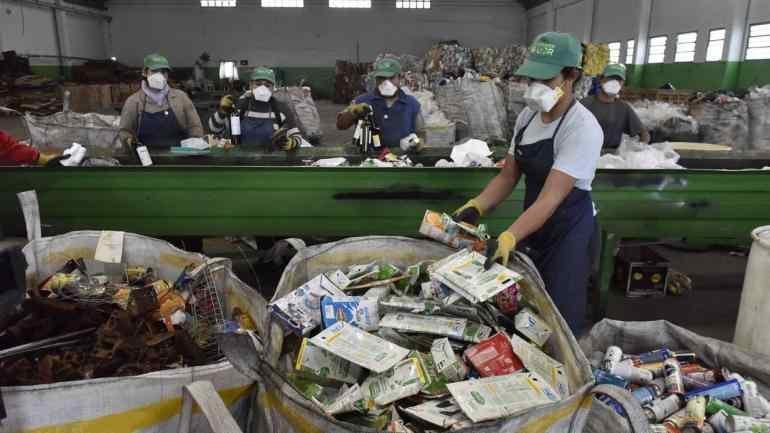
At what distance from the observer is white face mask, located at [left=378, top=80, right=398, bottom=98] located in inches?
151

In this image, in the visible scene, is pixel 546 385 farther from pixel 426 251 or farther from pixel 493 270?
pixel 426 251

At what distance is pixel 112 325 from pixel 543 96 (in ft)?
5.30

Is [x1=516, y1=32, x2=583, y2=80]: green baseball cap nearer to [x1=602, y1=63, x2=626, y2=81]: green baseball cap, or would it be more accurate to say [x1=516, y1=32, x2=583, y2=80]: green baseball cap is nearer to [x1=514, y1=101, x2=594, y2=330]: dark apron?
[x1=514, y1=101, x2=594, y2=330]: dark apron

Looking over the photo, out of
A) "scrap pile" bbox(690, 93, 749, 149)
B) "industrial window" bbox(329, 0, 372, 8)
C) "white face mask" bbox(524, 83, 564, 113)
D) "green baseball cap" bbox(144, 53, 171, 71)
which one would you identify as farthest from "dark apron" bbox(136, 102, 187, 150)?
"industrial window" bbox(329, 0, 372, 8)

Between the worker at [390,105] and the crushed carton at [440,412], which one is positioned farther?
the worker at [390,105]

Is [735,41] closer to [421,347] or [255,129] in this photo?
[255,129]

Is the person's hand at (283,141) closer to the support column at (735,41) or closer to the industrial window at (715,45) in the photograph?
the support column at (735,41)

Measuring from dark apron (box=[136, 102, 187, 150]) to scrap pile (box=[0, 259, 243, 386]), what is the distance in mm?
1911

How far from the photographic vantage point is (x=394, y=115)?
12.8 ft

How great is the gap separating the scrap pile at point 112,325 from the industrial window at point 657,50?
12.3m

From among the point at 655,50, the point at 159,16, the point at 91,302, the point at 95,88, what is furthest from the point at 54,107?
the point at 655,50

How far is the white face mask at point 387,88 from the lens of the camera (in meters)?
3.84

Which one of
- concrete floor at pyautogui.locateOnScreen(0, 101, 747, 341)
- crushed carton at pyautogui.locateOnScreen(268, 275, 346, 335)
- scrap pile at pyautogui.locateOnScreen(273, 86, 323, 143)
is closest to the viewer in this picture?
crushed carton at pyautogui.locateOnScreen(268, 275, 346, 335)

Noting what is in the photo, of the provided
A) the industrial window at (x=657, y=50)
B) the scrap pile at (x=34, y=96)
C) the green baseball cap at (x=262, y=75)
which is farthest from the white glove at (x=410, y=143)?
the industrial window at (x=657, y=50)
